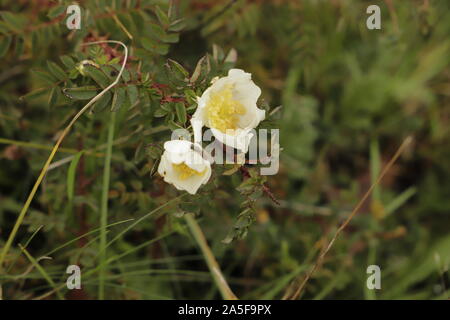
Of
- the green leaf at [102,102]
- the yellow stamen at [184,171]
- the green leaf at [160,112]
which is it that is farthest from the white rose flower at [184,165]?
the green leaf at [102,102]

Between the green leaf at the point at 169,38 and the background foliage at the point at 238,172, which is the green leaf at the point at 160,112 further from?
the green leaf at the point at 169,38

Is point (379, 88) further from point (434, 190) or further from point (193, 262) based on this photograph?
point (193, 262)

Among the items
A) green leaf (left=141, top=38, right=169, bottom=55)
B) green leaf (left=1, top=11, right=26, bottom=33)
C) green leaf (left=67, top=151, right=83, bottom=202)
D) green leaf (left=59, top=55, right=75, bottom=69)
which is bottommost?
green leaf (left=67, top=151, right=83, bottom=202)

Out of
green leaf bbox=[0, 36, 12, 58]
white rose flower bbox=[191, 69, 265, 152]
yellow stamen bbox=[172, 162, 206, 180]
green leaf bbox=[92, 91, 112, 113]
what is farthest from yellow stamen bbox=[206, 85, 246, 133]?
green leaf bbox=[0, 36, 12, 58]

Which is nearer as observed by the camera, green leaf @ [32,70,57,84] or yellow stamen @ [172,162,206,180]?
yellow stamen @ [172,162,206,180]

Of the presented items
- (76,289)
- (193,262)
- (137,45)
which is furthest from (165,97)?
(193,262)

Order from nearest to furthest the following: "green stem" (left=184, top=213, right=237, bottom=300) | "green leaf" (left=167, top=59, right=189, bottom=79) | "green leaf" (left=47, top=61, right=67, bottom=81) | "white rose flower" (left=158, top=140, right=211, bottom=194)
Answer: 1. "white rose flower" (left=158, top=140, right=211, bottom=194)
2. "green leaf" (left=167, top=59, right=189, bottom=79)
3. "green leaf" (left=47, top=61, right=67, bottom=81)
4. "green stem" (left=184, top=213, right=237, bottom=300)

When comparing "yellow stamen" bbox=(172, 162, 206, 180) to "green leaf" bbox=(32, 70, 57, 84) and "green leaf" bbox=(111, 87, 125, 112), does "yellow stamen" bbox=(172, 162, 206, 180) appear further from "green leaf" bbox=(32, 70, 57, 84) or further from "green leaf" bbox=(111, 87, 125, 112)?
"green leaf" bbox=(32, 70, 57, 84)
